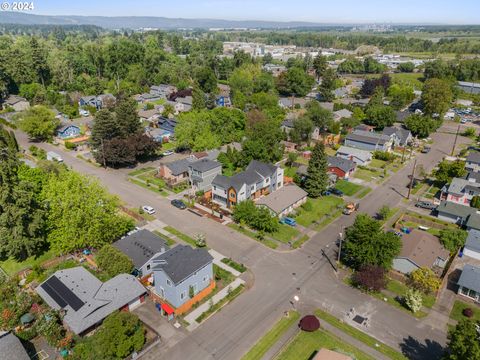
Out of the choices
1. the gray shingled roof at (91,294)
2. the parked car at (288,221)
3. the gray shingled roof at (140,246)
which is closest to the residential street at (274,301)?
the parked car at (288,221)

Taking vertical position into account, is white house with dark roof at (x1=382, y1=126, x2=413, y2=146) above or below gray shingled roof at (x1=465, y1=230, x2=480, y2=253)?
above

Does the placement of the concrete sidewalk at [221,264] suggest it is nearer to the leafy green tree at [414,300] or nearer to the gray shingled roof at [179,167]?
the leafy green tree at [414,300]

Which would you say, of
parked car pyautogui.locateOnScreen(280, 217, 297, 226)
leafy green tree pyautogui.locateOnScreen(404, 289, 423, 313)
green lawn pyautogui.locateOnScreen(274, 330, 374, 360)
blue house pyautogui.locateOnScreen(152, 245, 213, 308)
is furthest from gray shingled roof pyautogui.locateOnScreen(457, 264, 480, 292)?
blue house pyautogui.locateOnScreen(152, 245, 213, 308)

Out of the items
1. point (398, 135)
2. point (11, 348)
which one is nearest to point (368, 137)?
point (398, 135)

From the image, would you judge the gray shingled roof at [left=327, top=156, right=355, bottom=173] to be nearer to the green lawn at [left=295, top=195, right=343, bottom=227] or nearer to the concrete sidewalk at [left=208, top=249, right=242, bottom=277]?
the green lawn at [left=295, top=195, right=343, bottom=227]

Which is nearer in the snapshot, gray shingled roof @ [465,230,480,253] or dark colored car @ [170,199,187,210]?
gray shingled roof @ [465,230,480,253]

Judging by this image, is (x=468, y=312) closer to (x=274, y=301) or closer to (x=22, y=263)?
(x=274, y=301)
